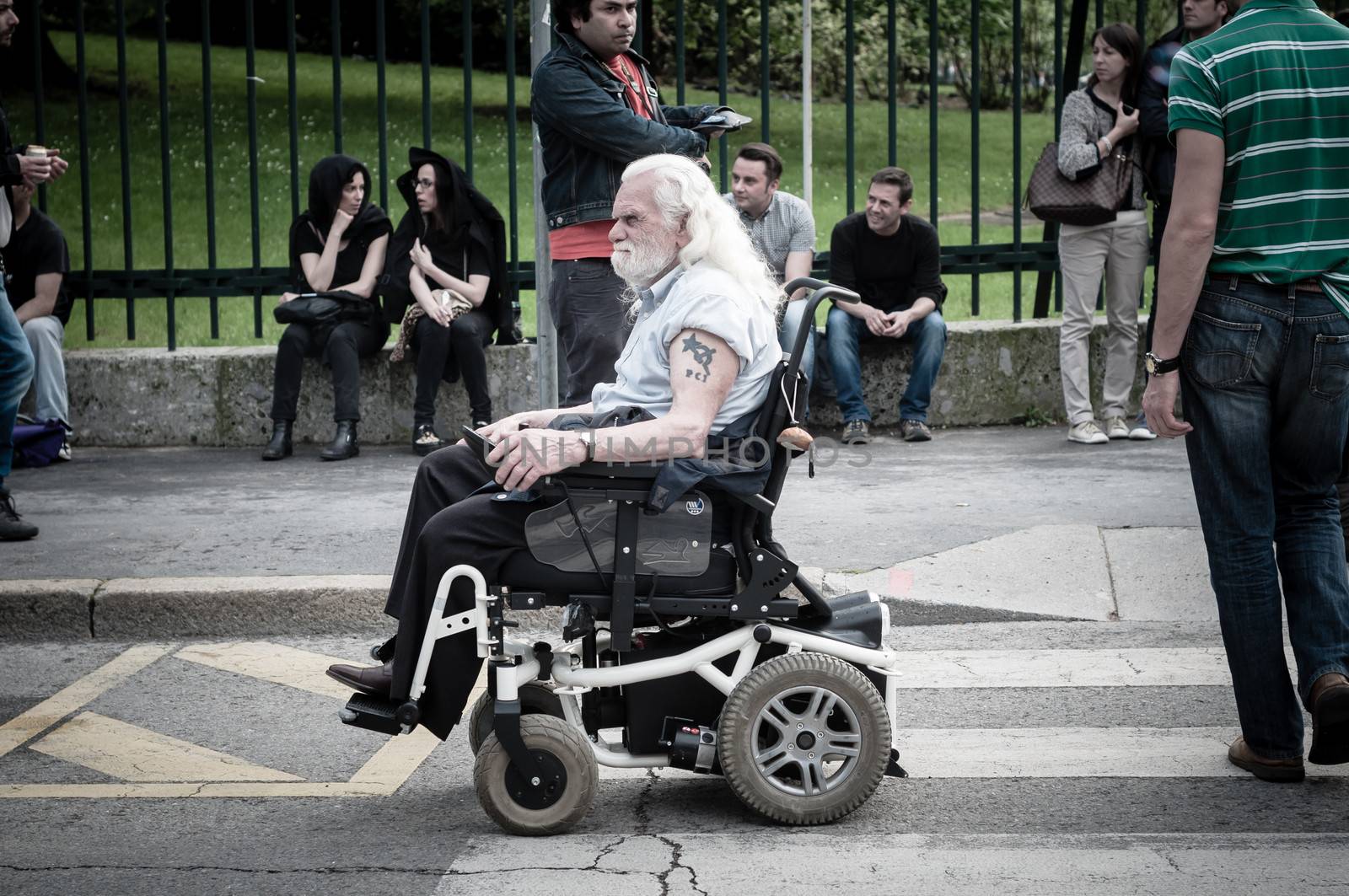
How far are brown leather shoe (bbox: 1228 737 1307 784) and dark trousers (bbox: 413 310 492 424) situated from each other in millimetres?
5273

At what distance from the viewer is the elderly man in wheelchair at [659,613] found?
3.88 m

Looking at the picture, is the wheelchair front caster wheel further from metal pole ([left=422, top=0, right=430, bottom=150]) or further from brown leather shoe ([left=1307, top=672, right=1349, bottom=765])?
metal pole ([left=422, top=0, right=430, bottom=150])

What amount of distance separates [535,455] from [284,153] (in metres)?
17.9

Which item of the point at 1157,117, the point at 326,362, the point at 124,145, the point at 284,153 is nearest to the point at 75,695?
the point at 326,362

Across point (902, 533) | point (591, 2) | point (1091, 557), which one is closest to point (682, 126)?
point (591, 2)

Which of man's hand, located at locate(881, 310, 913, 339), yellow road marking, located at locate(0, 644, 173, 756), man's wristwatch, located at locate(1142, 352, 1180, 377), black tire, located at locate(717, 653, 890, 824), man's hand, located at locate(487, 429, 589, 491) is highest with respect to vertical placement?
man's wristwatch, located at locate(1142, 352, 1180, 377)

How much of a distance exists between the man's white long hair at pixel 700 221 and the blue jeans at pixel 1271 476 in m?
1.15

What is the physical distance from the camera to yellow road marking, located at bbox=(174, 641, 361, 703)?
17.3ft

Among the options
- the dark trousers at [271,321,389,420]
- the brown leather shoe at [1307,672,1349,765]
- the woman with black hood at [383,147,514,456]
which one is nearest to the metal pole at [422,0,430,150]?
the woman with black hood at [383,147,514,456]

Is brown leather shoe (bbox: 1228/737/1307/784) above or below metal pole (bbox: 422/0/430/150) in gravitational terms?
below

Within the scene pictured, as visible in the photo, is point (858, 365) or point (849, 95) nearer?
point (849, 95)

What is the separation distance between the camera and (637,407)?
4129mm

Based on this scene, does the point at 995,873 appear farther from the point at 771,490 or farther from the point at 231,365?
the point at 231,365

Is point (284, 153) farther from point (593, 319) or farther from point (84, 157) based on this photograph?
point (593, 319)
